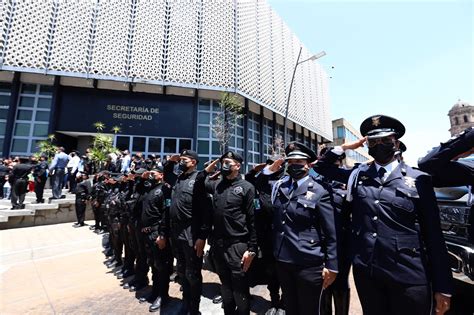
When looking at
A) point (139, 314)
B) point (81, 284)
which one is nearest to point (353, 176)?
point (139, 314)

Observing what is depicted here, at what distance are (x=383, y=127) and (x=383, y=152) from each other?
8.2 inches

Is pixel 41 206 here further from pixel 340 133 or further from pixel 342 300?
pixel 340 133

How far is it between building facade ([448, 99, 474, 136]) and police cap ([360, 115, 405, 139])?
90124 mm

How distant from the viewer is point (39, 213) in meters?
9.48

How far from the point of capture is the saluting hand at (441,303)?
1.57 meters

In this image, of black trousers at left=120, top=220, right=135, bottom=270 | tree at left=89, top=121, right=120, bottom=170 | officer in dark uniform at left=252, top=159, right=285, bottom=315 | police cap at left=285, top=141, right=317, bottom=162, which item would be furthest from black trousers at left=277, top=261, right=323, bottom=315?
tree at left=89, top=121, right=120, bottom=170

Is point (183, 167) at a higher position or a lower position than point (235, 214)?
higher

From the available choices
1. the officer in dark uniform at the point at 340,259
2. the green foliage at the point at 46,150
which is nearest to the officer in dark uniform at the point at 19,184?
the green foliage at the point at 46,150

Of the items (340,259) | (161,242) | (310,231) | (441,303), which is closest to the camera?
(441,303)

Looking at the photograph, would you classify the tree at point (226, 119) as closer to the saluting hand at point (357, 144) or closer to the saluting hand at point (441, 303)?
the saluting hand at point (357, 144)

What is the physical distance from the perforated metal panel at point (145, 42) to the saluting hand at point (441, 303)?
17371 mm

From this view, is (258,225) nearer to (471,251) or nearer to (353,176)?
(353,176)

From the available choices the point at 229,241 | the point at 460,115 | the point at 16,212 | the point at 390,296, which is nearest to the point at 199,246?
the point at 229,241

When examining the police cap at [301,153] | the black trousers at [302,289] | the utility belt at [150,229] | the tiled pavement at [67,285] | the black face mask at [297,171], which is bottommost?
the tiled pavement at [67,285]
